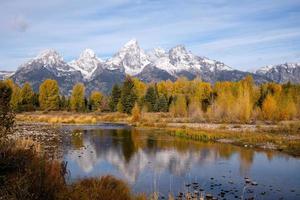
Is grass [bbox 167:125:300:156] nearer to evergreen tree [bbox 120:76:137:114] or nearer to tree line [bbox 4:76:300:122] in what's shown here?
tree line [bbox 4:76:300:122]

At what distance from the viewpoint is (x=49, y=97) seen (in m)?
107

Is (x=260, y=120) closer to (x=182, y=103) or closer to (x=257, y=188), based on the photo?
(x=182, y=103)

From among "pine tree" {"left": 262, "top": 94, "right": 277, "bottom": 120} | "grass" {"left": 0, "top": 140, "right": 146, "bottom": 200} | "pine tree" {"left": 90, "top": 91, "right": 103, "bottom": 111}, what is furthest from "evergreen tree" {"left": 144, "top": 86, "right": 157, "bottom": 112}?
"grass" {"left": 0, "top": 140, "right": 146, "bottom": 200}

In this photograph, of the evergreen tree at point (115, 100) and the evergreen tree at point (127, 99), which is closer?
the evergreen tree at point (127, 99)

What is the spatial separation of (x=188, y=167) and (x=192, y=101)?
7238 cm

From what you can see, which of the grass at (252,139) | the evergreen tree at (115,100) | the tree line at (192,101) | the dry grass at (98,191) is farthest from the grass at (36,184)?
the evergreen tree at (115,100)

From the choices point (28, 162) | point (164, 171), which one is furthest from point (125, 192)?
point (164, 171)

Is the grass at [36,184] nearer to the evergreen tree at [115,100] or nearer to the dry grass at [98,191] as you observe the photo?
the dry grass at [98,191]

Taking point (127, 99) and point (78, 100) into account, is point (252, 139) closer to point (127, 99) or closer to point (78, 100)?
point (127, 99)

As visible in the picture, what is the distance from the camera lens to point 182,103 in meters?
92.6

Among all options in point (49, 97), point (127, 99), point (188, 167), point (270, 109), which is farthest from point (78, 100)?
point (188, 167)

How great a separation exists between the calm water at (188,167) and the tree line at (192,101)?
107 ft

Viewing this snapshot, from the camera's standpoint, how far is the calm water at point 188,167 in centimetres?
2106

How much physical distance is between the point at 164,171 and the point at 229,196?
7138 millimetres
